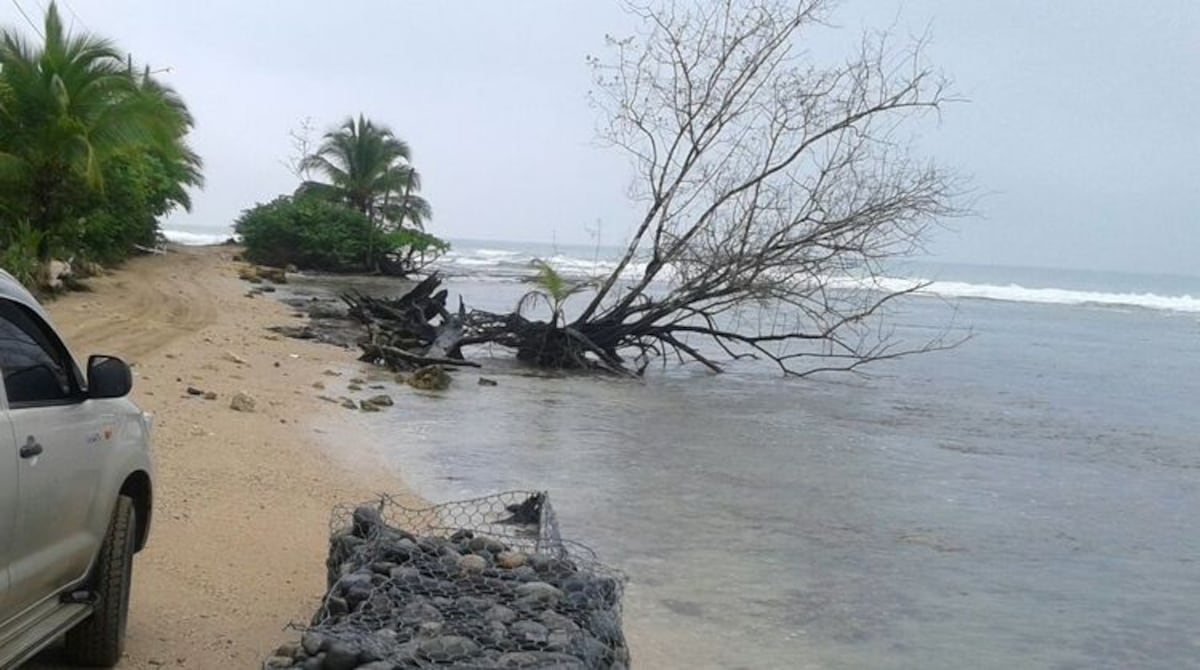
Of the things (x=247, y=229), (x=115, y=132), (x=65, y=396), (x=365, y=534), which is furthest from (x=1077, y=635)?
(x=247, y=229)

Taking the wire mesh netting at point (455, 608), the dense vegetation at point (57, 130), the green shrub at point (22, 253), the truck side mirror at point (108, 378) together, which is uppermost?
the dense vegetation at point (57, 130)

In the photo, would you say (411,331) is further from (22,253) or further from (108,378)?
(108,378)

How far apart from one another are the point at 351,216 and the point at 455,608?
4461 centimetres

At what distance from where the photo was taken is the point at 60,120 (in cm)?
1942

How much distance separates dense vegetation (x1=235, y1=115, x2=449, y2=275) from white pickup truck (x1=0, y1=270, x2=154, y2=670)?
141ft

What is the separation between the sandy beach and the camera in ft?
19.1

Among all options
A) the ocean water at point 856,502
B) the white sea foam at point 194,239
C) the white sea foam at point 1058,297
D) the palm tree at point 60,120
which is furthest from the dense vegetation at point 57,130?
the white sea foam at point 1058,297

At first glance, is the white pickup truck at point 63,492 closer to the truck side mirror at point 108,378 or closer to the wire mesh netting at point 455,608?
the truck side mirror at point 108,378

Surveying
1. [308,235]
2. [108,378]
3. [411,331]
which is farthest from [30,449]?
[308,235]

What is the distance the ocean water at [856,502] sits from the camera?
299 inches

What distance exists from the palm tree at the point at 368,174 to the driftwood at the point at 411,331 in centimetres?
2578

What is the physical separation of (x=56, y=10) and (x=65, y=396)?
1849 cm

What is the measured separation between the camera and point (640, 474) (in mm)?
12469

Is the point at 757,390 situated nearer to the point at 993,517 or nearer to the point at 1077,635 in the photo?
the point at 993,517
